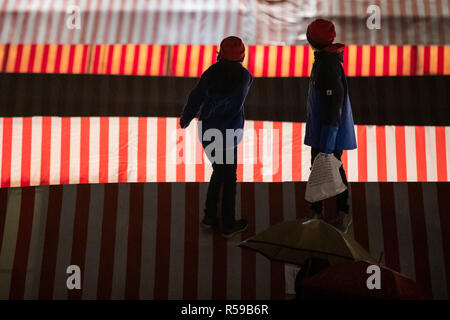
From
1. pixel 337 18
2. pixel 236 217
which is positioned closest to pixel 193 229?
pixel 236 217

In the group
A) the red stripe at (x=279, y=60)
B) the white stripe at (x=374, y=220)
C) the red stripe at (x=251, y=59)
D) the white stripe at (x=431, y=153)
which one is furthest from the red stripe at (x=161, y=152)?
the white stripe at (x=431, y=153)

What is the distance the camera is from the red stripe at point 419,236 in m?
4.54

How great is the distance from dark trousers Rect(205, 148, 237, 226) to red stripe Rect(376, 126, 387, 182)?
148 cm

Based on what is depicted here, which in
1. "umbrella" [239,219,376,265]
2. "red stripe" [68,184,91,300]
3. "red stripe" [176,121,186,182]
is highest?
"red stripe" [176,121,186,182]

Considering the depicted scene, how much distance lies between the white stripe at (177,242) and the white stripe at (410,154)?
200cm

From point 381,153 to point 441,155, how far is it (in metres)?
0.54

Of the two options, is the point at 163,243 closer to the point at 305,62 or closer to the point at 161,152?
the point at 161,152

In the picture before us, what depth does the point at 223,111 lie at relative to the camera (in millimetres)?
4418

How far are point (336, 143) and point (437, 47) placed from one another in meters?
1.90

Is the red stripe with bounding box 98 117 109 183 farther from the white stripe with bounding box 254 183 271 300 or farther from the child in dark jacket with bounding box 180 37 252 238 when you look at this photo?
the white stripe with bounding box 254 183 271 300

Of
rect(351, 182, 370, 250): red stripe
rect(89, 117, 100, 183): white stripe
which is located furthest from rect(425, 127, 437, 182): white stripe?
rect(89, 117, 100, 183): white stripe

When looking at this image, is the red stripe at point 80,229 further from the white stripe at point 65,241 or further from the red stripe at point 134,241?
the red stripe at point 134,241

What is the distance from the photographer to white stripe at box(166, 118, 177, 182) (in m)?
5.24
